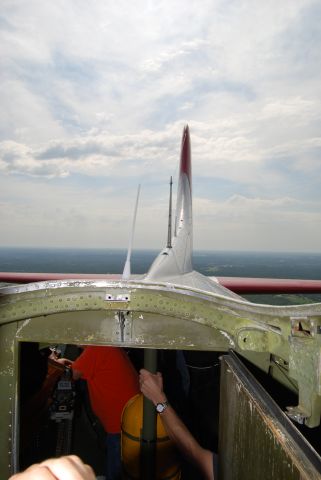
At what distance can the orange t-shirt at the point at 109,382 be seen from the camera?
3.06 m

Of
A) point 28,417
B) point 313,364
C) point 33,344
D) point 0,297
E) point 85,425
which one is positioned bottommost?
point 85,425

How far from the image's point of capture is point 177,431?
2.59m

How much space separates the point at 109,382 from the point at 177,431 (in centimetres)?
81

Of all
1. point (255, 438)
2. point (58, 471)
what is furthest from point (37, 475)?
point (255, 438)

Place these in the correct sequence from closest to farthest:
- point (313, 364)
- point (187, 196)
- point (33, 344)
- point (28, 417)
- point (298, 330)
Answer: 1. point (313, 364)
2. point (298, 330)
3. point (33, 344)
4. point (28, 417)
5. point (187, 196)

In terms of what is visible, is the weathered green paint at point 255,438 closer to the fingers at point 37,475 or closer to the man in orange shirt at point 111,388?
the fingers at point 37,475

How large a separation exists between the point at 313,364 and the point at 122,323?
47.1 inches

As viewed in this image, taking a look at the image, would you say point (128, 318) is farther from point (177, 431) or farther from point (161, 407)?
point (177, 431)

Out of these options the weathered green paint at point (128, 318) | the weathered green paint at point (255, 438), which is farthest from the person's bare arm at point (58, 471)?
the weathered green paint at point (128, 318)

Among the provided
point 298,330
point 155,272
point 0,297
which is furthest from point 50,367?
point 155,272

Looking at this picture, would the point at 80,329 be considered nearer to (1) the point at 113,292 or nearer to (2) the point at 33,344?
(1) the point at 113,292

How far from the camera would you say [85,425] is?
15.0ft

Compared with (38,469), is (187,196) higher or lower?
higher

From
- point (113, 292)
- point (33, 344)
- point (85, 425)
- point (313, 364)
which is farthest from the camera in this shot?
point (85, 425)
